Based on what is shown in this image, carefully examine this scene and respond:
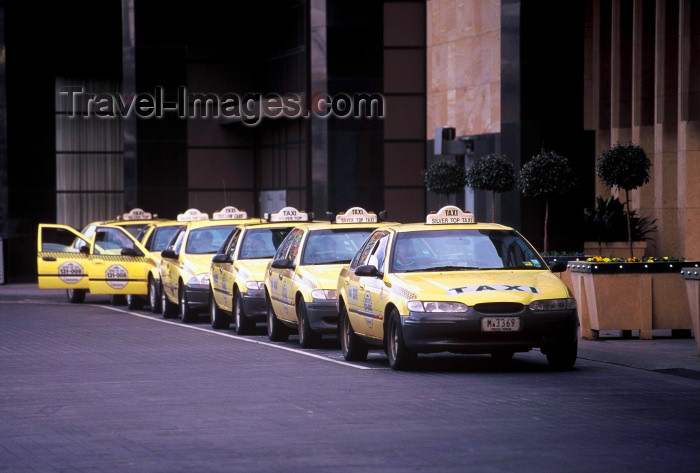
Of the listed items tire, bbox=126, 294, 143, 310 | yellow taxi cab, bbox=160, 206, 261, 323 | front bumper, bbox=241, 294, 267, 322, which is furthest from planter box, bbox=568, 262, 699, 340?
tire, bbox=126, 294, 143, 310

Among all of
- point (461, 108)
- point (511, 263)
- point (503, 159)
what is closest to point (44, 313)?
point (503, 159)

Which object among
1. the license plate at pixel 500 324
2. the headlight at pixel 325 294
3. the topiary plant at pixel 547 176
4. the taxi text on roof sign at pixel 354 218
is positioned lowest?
the license plate at pixel 500 324

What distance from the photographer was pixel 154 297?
30.0 meters

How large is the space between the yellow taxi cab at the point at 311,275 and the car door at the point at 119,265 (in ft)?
29.9

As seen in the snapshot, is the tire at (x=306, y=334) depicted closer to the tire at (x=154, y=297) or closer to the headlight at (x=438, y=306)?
the headlight at (x=438, y=306)

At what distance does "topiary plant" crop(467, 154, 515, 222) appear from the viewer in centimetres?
2927

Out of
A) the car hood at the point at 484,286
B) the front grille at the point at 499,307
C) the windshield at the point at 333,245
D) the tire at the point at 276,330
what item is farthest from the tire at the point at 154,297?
the front grille at the point at 499,307

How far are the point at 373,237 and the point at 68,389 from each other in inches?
185

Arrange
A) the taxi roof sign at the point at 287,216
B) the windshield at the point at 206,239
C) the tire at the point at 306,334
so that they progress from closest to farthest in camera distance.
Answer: the tire at the point at 306,334 → the taxi roof sign at the point at 287,216 → the windshield at the point at 206,239

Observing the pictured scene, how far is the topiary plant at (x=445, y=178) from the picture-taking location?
32.6 metres

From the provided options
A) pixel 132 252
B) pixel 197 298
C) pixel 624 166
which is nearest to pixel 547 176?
pixel 624 166

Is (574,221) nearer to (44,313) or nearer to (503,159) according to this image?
(503,159)

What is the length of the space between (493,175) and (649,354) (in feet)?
38.4

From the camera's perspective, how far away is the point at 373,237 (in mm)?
18375
